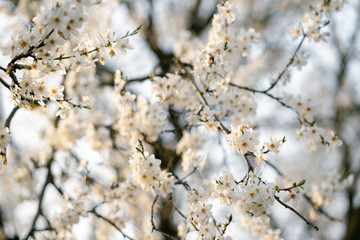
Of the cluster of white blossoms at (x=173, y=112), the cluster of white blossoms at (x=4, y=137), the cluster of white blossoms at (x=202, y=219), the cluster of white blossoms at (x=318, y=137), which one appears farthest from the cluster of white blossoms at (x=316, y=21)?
the cluster of white blossoms at (x=4, y=137)

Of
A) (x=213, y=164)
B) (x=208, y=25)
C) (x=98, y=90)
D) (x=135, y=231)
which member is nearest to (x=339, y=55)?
(x=208, y=25)

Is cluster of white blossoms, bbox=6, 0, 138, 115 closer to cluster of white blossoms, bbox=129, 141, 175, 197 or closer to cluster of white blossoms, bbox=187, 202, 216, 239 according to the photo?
cluster of white blossoms, bbox=129, 141, 175, 197

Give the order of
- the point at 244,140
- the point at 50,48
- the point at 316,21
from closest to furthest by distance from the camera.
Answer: the point at 50,48
the point at 244,140
the point at 316,21

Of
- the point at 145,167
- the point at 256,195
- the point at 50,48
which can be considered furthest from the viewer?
the point at 145,167

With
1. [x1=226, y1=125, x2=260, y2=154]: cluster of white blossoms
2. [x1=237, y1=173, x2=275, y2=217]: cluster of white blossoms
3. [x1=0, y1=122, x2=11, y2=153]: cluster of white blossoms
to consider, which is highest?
[x1=226, y1=125, x2=260, y2=154]: cluster of white blossoms

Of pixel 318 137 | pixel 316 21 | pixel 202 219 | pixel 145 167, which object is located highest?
pixel 316 21

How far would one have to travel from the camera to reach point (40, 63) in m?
1.81

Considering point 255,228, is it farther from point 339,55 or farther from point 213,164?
point 339,55

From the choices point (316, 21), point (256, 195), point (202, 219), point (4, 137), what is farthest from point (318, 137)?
point (4, 137)

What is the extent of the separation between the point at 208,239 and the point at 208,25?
6.92 m

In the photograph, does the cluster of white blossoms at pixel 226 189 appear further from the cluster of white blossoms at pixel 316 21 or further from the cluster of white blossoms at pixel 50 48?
the cluster of white blossoms at pixel 316 21

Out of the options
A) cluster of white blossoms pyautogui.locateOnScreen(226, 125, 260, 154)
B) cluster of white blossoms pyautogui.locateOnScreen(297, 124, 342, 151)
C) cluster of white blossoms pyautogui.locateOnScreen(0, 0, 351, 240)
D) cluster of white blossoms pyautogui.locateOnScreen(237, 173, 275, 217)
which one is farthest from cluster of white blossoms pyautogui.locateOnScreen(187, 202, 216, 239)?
cluster of white blossoms pyautogui.locateOnScreen(297, 124, 342, 151)

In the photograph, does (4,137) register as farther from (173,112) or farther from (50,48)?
(173,112)

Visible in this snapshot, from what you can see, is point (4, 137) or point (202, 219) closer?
point (4, 137)
